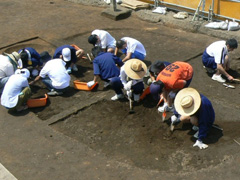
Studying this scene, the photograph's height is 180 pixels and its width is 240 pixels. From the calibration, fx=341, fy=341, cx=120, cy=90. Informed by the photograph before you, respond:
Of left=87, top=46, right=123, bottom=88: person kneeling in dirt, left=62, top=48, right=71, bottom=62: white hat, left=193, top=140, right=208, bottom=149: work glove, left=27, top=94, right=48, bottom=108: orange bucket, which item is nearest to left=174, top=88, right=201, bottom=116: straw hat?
left=193, top=140, right=208, bottom=149: work glove

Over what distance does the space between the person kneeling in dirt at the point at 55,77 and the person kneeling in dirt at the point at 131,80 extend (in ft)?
3.92

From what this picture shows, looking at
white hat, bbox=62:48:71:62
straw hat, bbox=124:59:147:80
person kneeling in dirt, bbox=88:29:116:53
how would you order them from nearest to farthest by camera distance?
straw hat, bbox=124:59:147:80
white hat, bbox=62:48:71:62
person kneeling in dirt, bbox=88:29:116:53

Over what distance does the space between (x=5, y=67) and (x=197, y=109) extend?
4713 mm

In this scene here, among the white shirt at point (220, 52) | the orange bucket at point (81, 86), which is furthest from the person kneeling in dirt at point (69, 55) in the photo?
the white shirt at point (220, 52)

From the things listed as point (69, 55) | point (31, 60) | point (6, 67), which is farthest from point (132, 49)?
point (6, 67)

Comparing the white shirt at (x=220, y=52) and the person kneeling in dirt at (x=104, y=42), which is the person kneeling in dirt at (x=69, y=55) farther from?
the white shirt at (x=220, y=52)

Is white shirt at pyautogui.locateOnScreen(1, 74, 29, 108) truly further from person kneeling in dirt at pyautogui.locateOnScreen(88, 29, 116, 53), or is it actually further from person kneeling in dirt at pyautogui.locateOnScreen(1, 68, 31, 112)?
person kneeling in dirt at pyautogui.locateOnScreen(88, 29, 116, 53)

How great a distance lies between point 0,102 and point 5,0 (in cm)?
859

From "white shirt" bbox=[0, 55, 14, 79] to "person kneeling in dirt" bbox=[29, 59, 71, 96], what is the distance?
63cm

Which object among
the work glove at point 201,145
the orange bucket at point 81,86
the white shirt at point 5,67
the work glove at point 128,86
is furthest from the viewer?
the orange bucket at point 81,86

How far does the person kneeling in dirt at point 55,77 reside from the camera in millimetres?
8016

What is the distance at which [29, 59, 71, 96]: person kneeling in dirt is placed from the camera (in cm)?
802

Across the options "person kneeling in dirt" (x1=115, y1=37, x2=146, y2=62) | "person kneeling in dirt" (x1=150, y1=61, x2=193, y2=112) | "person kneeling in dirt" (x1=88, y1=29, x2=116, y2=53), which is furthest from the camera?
"person kneeling in dirt" (x1=88, y1=29, x2=116, y2=53)

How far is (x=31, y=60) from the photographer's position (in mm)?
8609
